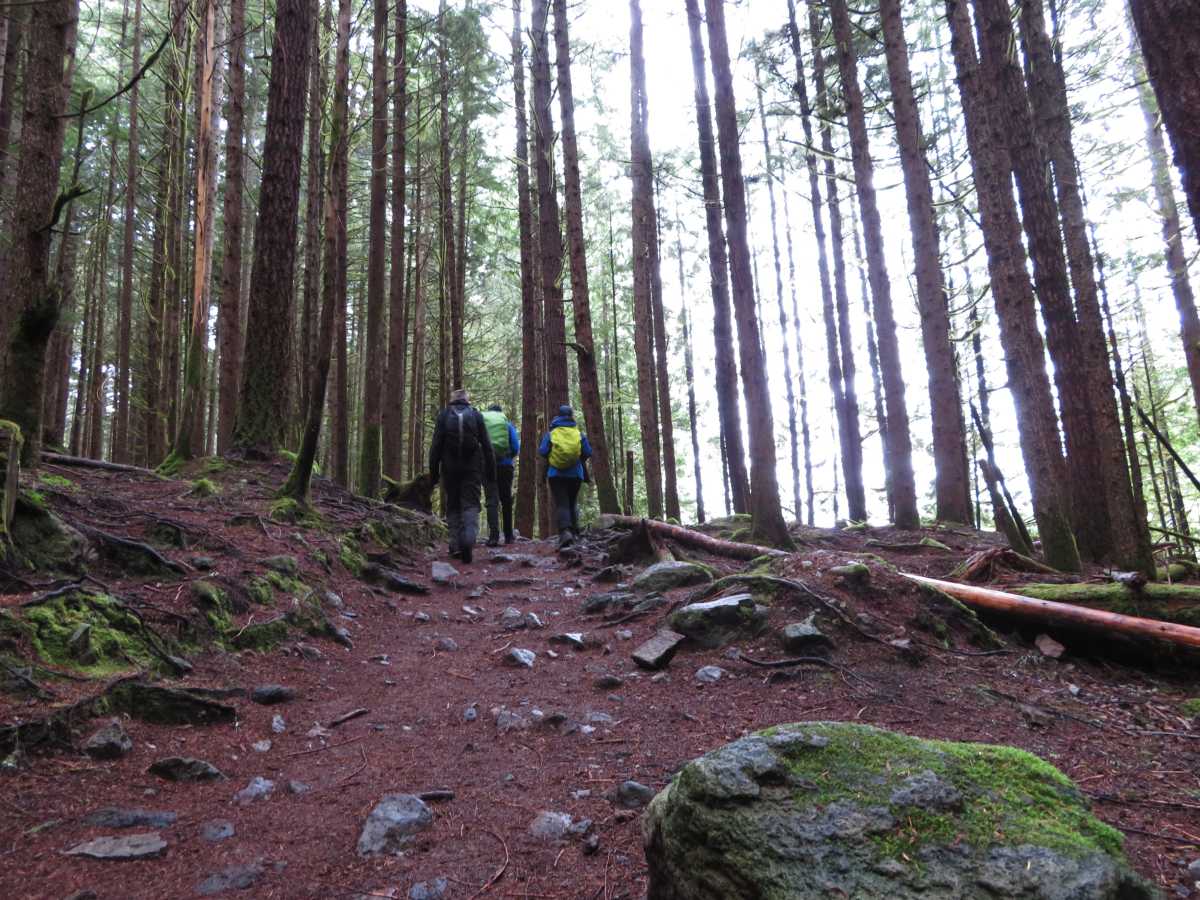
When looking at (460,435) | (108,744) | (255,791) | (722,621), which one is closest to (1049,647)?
(722,621)

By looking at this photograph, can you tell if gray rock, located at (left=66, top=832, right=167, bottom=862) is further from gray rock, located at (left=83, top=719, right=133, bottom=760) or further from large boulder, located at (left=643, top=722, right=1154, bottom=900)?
large boulder, located at (left=643, top=722, right=1154, bottom=900)

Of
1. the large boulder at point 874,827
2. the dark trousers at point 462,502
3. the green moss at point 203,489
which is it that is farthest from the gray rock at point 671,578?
the green moss at point 203,489

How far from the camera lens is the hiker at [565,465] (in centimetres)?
1041

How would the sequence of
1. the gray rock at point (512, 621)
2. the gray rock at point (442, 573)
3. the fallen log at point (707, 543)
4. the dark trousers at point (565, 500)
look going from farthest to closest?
1. the dark trousers at point (565, 500)
2. the gray rock at point (442, 573)
3. the fallen log at point (707, 543)
4. the gray rock at point (512, 621)

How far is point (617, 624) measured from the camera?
19.7 ft

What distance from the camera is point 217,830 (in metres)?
2.70

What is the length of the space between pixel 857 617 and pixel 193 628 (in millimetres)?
4757

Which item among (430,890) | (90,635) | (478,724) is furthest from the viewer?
(478,724)

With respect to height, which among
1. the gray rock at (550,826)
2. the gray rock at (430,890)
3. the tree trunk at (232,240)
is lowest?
the gray rock at (430,890)

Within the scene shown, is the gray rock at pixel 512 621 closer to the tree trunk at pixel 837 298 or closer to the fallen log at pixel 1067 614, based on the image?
the fallen log at pixel 1067 614

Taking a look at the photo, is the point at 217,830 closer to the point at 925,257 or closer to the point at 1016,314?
the point at 1016,314

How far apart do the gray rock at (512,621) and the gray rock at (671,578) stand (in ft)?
4.07

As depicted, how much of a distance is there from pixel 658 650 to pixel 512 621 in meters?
2.07

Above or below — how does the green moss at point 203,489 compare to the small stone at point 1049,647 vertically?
above
